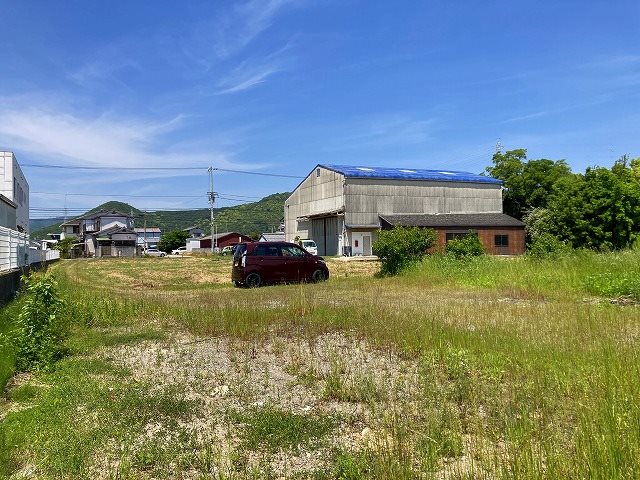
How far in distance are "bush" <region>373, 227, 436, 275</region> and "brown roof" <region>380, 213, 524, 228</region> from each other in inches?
788

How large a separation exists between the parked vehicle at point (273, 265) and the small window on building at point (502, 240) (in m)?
28.0

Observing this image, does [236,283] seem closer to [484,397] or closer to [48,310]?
[48,310]

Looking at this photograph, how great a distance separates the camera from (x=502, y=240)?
147ft

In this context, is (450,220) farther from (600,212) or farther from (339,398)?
(339,398)

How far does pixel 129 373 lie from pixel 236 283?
14.0m

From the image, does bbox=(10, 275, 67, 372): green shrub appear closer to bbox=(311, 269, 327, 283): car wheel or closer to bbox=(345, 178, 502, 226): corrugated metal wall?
bbox=(311, 269, 327, 283): car wheel

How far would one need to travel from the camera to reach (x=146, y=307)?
39.1ft

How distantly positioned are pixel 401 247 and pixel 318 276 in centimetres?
394

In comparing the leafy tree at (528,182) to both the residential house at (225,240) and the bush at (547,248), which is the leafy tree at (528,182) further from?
the residential house at (225,240)

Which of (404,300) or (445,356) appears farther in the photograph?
(404,300)

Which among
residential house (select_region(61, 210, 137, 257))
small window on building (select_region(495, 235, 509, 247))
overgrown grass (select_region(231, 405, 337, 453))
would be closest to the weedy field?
overgrown grass (select_region(231, 405, 337, 453))

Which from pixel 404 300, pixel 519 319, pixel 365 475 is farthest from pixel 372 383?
pixel 404 300

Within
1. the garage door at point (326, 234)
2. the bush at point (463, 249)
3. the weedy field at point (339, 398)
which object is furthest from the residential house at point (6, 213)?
the garage door at point (326, 234)

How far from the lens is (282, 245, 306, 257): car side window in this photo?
801 inches
